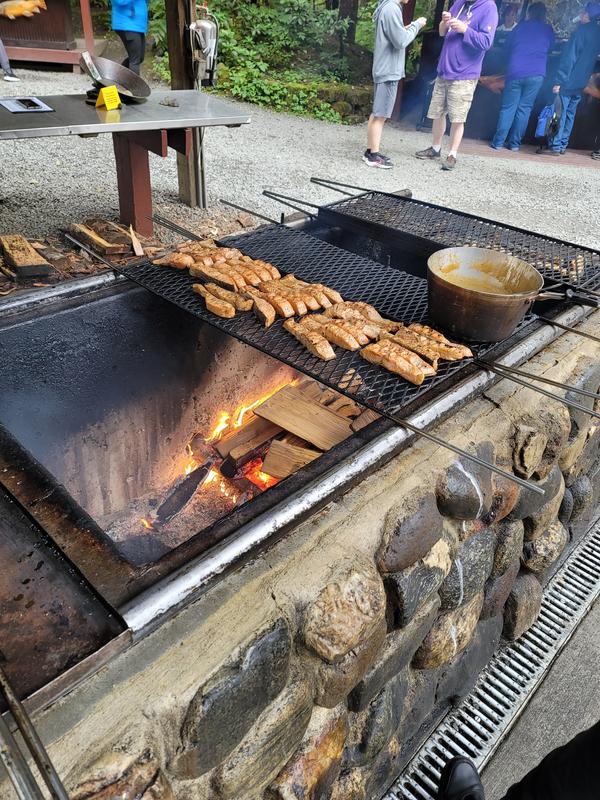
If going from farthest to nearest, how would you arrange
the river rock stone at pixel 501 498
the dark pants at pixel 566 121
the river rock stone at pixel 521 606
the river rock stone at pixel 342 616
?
the dark pants at pixel 566 121
the river rock stone at pixel 521 606
the river rock stone at pixel 501 498
the river rock stone at pixel 342 616

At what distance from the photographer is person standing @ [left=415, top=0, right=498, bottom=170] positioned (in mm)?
8844

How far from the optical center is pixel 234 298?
291 cm

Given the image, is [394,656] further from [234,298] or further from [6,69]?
[6,69]

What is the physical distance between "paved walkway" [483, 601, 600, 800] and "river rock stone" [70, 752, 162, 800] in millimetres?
1885

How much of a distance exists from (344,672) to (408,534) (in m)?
0.50

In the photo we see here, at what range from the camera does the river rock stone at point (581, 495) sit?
3428 millimetres

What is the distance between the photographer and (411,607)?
2.04m

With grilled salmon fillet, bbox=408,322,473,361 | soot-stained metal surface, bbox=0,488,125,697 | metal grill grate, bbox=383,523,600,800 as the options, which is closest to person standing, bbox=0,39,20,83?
grilled salmon fillet, bbox=408,322,473,361

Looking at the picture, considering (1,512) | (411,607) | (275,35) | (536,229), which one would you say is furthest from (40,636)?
(275,35)

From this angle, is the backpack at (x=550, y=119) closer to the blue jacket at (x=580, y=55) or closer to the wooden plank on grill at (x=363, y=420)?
the blue jacket at (x=580, y=55)

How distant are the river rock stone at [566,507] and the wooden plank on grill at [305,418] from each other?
143 cm

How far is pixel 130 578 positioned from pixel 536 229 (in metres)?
7.08

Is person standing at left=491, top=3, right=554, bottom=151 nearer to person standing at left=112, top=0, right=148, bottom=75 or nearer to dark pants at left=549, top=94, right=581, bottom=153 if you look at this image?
dark pants at left=549, top=94, right=581, bottom=153

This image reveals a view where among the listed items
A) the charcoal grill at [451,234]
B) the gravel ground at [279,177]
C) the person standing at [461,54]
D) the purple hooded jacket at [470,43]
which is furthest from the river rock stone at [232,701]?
the purple hooded jacket at [470,43]
